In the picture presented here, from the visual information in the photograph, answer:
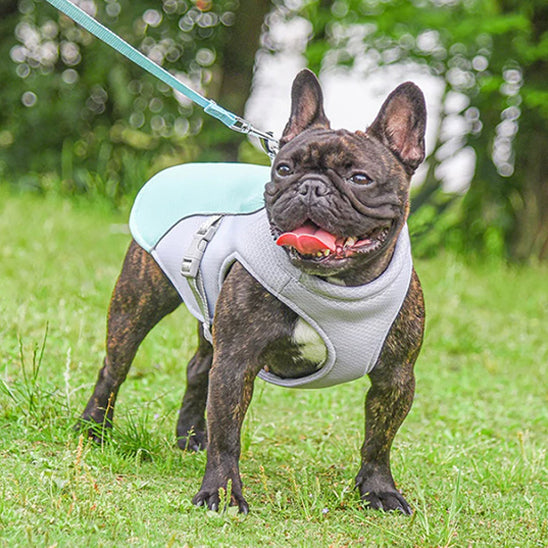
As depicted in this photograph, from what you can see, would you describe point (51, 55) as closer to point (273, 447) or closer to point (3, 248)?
point (3, 248)

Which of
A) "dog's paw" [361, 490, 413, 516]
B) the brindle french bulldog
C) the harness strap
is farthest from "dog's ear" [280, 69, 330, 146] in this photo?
"dog's paw" [361, 490, 413, 516]

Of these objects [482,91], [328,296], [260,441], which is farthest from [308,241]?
[482,91]

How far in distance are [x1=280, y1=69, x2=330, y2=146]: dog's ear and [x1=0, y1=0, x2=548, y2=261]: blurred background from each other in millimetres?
7418

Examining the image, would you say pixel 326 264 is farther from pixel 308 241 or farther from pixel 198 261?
pixel 198 261

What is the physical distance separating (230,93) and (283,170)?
8926 millimetres

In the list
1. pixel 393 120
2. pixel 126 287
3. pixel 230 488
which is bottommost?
pixel 230 488

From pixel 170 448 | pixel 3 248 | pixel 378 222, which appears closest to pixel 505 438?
pixel 170 448

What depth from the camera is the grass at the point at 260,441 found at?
3033 millimetres

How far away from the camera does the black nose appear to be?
9.50 feet

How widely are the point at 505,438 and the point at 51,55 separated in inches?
331

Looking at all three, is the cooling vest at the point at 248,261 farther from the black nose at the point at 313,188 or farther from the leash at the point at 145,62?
the black nose at the point at 313,188

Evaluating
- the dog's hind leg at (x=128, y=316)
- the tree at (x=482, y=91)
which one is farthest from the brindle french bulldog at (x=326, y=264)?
the tree at (x=482, y=91)

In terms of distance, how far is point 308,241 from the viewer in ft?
9.52

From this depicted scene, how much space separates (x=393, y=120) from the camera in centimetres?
318
